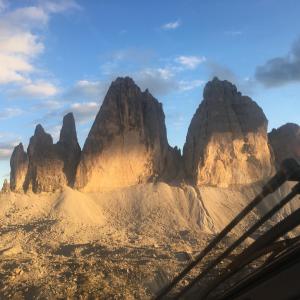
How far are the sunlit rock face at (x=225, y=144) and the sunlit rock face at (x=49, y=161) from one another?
11.4m

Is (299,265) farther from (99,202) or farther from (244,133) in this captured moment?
(244,133)

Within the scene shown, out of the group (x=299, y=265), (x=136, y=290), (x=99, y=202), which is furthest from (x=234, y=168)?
(x=299, y=265)

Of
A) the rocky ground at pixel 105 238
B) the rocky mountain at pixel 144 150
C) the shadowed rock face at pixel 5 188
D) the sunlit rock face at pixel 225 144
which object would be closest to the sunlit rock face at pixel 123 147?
the rocky mountain at pixel 144 150

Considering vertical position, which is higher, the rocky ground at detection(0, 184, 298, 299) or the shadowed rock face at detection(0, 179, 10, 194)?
the shadowed rock face at detection(0, 179, 10, 194)

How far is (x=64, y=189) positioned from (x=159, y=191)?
8756 millimetres

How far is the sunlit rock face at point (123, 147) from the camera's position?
50.5 m

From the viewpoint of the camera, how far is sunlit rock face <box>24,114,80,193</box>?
162ft

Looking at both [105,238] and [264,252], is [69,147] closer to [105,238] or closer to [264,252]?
[105,238]

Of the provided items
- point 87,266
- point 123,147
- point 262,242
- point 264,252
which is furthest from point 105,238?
point 262,242

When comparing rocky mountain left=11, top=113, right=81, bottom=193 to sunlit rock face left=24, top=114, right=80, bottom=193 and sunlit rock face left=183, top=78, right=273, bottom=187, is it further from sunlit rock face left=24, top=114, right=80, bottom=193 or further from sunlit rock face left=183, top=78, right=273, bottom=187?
sunlit rock face left=183, top=78, right=273, bottom=187

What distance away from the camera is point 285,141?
2167 inches

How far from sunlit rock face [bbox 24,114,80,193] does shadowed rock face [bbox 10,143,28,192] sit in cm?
80

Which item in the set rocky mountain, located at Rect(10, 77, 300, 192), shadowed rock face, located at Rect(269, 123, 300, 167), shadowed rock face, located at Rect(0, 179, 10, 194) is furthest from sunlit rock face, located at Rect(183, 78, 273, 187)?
shadowed rock face, located at Rect(0, 179, 10, 194)

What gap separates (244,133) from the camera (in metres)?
52.5
